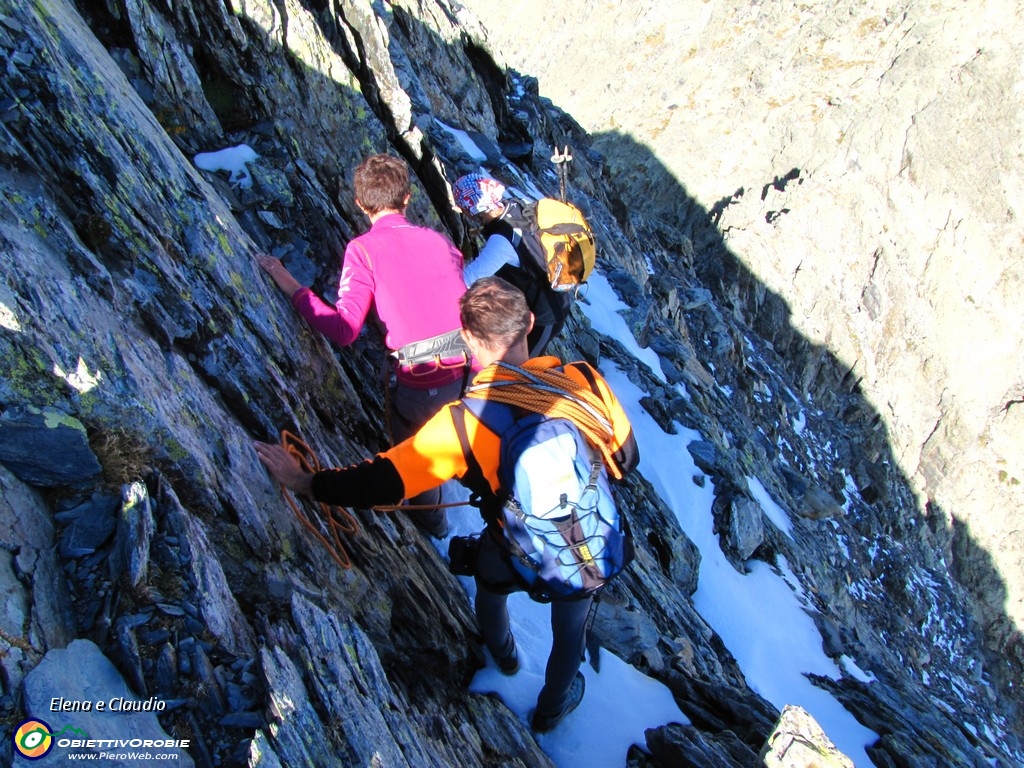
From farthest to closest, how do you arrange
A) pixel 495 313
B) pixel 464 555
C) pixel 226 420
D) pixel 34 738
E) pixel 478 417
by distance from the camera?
pixel 464 555 < pixel 226 420 < pixel 495 313 < pixel 478 417 < pixel 34 738

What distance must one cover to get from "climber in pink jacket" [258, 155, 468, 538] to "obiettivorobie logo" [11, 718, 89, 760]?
3.55 m

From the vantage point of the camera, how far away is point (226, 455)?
13.8ft

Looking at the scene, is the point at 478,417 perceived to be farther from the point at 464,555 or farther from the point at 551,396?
the point at 464,555

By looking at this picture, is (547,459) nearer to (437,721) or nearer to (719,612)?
(437,721)

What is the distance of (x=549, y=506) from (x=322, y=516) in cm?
177

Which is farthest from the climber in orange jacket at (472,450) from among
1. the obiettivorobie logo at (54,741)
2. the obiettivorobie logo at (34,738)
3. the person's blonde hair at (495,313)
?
the obiettivorobie logo at (34,738)

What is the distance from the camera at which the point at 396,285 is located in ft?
18.4

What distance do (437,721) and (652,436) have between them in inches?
469

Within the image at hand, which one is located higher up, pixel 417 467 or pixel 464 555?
pixel 417 467

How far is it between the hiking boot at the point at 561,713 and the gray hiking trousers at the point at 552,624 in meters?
0.08

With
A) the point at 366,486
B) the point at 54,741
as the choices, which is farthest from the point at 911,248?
the point at 54,741

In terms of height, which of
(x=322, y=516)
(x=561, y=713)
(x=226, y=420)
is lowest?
(x=561, y=713)

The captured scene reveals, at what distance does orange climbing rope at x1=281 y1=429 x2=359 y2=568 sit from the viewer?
4.54 m

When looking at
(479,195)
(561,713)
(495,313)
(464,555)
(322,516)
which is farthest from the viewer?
(479,195)
